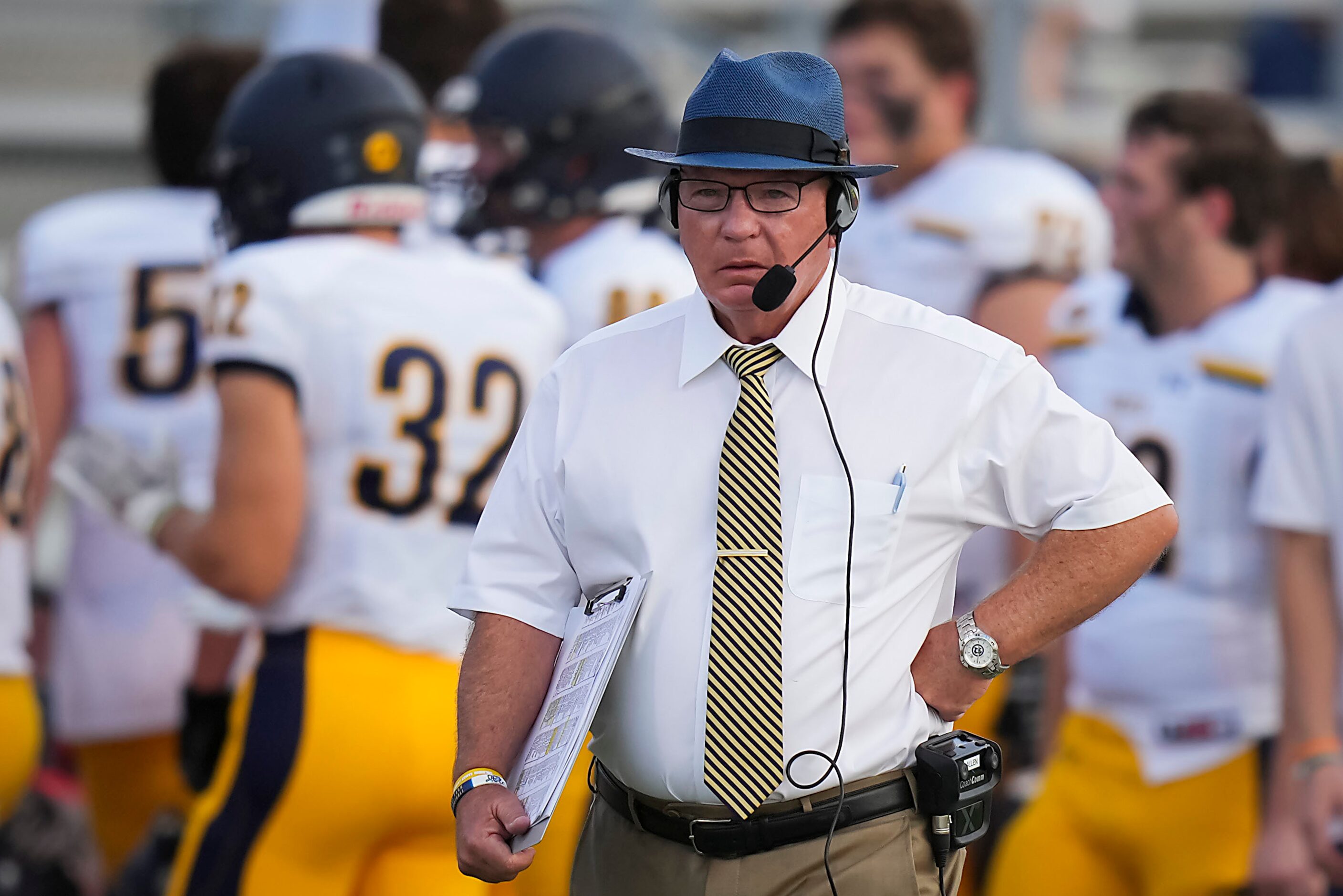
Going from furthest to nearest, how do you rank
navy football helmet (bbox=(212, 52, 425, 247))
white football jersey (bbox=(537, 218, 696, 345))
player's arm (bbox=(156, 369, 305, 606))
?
1. white football jersey (bbox=(537, 218, 696, 345))
2. navy football helmet (bbox=(212, 52, 425, 247))
3. player's arm (bbox=(156, 369, 305, 606))

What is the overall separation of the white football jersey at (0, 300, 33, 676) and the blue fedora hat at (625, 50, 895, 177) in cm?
204

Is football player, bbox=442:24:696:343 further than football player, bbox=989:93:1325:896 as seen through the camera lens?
Yes

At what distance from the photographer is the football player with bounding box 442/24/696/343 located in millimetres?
4844

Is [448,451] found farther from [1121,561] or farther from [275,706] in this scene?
[1121,561]

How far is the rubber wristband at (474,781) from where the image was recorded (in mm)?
2539

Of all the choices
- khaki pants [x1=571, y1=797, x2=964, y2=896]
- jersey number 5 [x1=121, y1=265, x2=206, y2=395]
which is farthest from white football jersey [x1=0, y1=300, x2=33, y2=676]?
khaki pants [x1=571, y1=797, x2=964, y2=896]

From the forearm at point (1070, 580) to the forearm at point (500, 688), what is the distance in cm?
61

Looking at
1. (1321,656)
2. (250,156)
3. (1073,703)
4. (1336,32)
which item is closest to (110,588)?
(250,156)

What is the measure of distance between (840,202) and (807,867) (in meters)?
0.90

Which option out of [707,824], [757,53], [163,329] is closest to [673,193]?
[707,824]

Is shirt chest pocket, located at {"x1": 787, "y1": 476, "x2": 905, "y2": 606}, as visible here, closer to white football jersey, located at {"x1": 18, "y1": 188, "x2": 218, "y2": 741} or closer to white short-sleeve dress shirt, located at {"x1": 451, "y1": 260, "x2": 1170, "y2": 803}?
white short-sleeve dress shirt, located at {"x1": 451, "y1": 260, "x2": 1170, "y2": 803}

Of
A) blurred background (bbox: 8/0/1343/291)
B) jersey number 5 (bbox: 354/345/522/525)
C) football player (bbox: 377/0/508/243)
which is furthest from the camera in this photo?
blurred background (bbox: 8/0/1343/291)

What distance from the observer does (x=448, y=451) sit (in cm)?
379

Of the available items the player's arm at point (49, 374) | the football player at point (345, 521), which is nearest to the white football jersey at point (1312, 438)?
the football player at point (345, 521)
